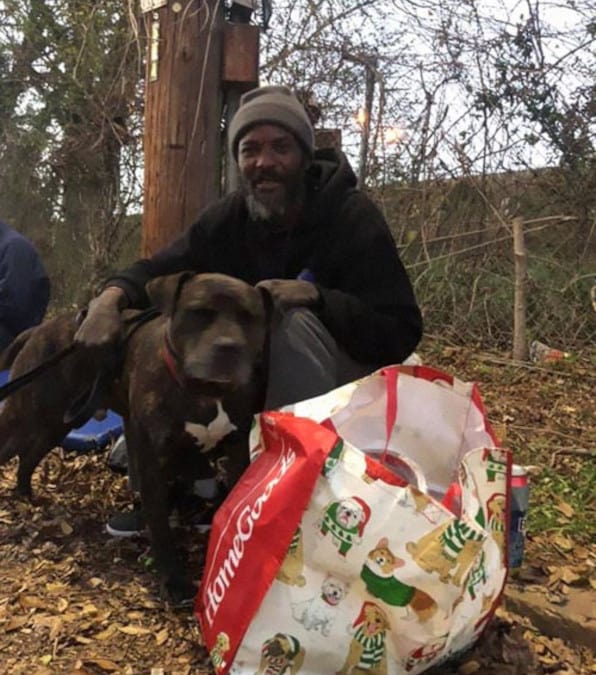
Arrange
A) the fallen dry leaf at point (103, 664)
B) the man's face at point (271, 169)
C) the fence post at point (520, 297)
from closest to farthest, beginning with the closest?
the fallen dry leaf at point (103, 664) → the man's face at point (271, 169) → the fence post at point (520, 297)

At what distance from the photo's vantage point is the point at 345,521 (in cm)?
180

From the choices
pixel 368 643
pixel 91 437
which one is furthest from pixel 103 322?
pixel 368 643

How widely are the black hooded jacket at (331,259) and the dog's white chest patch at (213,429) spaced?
493 millimetres

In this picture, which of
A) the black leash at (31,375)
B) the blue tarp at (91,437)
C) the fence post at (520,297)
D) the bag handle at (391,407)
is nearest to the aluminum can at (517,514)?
the bag handle at (391,407)

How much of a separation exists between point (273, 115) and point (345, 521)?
1.72 metres

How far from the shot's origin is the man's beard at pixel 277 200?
2.97m

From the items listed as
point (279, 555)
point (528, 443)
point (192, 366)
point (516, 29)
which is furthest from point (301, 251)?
point (516, 29)

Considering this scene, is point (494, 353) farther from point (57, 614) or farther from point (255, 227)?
point (57, 614)

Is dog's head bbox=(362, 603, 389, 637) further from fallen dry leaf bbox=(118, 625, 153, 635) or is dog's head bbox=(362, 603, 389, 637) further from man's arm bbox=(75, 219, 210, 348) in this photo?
man's arm bbox=(75, 219, 210, 348)

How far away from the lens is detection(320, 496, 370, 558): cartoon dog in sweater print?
1792 millimetres

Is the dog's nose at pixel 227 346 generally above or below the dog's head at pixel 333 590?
above

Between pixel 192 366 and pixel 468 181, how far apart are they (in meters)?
5.14

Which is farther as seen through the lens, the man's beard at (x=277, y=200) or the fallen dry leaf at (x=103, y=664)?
the man's beard at (x=277, y=200)

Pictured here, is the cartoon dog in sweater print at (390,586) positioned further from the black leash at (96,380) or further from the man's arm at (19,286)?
the man's arm at (19,286)
